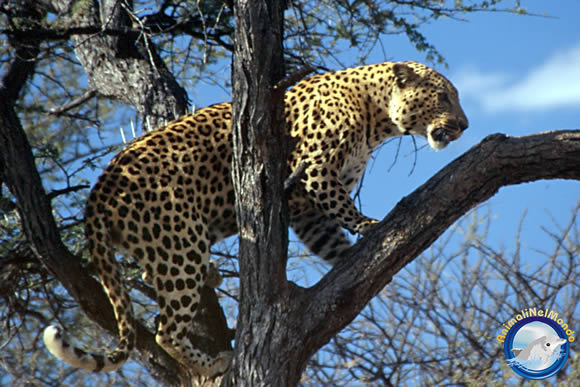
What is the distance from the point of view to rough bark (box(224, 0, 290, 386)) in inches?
181

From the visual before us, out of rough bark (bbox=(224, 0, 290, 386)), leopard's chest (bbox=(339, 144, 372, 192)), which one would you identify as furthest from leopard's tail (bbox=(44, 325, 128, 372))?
leopard's chest (bbox=(339, 144, 372, 192))

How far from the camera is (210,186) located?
17.8 feet

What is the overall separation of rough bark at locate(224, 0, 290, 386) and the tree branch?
23cm

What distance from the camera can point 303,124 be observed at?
18.9ft

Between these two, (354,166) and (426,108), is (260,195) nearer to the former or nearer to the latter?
(354,166)

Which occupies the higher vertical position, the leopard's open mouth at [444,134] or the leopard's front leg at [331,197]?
the leopard's open mouth at [444,134]

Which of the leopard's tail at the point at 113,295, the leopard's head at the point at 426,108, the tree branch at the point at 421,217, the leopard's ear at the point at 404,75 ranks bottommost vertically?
the leopard's tail at the point at 113,295

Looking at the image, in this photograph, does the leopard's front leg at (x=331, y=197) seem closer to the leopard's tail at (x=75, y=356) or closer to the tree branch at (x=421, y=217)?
the tree branch at (x=421, y=217)

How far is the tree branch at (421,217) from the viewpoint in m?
4.65

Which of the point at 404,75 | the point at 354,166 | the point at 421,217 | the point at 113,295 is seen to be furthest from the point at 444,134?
the point at 113,295

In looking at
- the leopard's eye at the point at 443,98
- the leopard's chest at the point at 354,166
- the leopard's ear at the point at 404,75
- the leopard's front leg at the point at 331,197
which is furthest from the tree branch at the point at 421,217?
the leopard's ear at the point at 404,75

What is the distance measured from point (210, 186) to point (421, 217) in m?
1.51

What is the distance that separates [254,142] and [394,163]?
174cm

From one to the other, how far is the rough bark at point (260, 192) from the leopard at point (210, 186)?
11.5 inches
